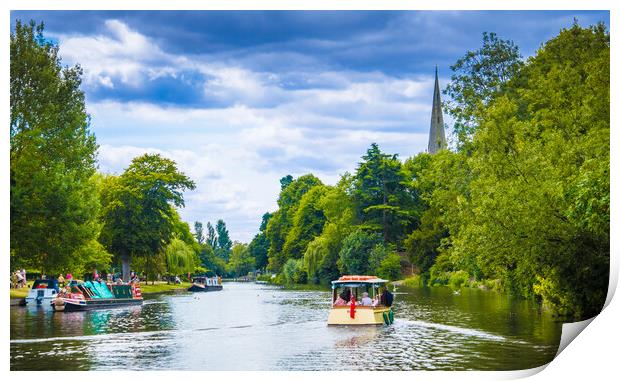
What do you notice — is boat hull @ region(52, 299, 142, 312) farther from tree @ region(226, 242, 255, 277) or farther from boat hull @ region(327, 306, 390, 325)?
tree @ region(226, 242, 255, 277)

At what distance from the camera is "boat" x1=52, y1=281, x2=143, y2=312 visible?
38847mm

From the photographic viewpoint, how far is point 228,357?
852 inches

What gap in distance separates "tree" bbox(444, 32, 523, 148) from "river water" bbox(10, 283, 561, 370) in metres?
10.9

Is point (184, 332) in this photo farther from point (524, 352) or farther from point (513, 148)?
point (513, 148)

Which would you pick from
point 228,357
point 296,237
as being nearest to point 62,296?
point 228,357

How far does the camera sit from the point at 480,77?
44344mm

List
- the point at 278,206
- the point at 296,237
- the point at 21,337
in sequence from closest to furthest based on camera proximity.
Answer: the point at 21,337 < the point at 296,237 < the point at 278,206

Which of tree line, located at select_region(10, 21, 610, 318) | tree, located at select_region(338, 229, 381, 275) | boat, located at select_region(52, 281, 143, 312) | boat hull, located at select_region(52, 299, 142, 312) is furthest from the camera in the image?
tree, located at select_region(338, 229, 381, 275)

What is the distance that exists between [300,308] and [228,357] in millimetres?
18392

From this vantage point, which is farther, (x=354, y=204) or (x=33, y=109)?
(x=354, y=204)

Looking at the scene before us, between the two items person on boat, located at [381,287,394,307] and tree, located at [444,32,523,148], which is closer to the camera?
person on boat, located at [381,287,394,307]

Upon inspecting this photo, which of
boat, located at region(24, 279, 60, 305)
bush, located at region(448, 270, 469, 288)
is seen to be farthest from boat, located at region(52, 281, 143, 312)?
bush, located at region(448, 270, 469, 288)
